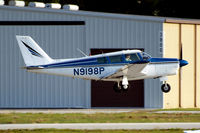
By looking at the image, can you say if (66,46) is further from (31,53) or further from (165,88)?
(165,88)

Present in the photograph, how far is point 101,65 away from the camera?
29.2 meters

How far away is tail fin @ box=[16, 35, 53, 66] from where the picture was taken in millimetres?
29125

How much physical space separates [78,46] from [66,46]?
28.1 inches

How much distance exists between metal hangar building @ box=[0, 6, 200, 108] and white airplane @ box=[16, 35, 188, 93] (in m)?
3.68

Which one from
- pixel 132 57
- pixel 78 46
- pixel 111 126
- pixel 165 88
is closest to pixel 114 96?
pixel 78 46

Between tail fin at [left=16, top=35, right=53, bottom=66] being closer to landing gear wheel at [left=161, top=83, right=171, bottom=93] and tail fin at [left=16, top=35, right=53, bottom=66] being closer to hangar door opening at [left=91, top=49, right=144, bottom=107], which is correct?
hangar door opening at [left=91, top=49, right=144, bottom=107]

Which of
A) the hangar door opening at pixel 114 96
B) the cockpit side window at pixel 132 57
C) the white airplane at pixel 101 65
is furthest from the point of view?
the hangar door opening at pixel 114 96

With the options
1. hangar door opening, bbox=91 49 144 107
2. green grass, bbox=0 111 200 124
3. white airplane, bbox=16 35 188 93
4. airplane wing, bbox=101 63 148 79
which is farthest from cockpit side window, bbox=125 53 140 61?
hangar door opening, bbox=91 49 144 107

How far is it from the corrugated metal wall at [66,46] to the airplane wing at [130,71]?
149 inches

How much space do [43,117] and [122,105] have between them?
402 inches

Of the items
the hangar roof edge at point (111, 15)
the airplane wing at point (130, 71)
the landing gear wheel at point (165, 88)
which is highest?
the hangar roof edge at point (111, 15)

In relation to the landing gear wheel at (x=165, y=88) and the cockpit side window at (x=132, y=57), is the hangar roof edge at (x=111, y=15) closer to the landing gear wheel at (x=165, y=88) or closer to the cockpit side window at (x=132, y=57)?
the landing gear wheel at (x=165, y=88)

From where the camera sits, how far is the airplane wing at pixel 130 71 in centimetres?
2866

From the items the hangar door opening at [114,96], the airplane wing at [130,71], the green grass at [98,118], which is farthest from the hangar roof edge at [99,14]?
the green grass at [98,118]
